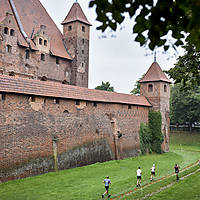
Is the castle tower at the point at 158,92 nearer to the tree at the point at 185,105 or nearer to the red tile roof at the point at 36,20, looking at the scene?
the red tile roof at the point at 36,20

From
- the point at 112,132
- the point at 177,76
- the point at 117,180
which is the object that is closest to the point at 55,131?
the point at 117,180

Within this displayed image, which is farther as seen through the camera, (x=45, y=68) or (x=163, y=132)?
(x=163, y=132)

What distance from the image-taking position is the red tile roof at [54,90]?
556 inches

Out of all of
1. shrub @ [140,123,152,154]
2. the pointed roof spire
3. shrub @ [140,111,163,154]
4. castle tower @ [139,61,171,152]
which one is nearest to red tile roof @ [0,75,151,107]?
shrub @ [140,123,152,154]

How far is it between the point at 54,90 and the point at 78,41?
12116 mm

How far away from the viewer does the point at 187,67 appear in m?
12.3

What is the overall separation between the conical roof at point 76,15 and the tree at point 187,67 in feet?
56.9

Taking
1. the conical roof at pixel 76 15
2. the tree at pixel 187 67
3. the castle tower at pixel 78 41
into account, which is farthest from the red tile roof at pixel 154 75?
the tree at pixel 187 67

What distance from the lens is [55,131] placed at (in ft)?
53.7

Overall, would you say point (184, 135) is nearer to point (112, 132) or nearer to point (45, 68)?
point (112, 132)

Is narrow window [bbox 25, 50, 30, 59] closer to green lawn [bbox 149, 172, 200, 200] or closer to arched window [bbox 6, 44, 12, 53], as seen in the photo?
arched window [bbox 6, 44, 12, 53]

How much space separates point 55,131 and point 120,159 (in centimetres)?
775

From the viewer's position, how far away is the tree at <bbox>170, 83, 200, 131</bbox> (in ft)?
125

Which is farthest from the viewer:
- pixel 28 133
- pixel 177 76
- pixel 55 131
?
pixel 55 131
